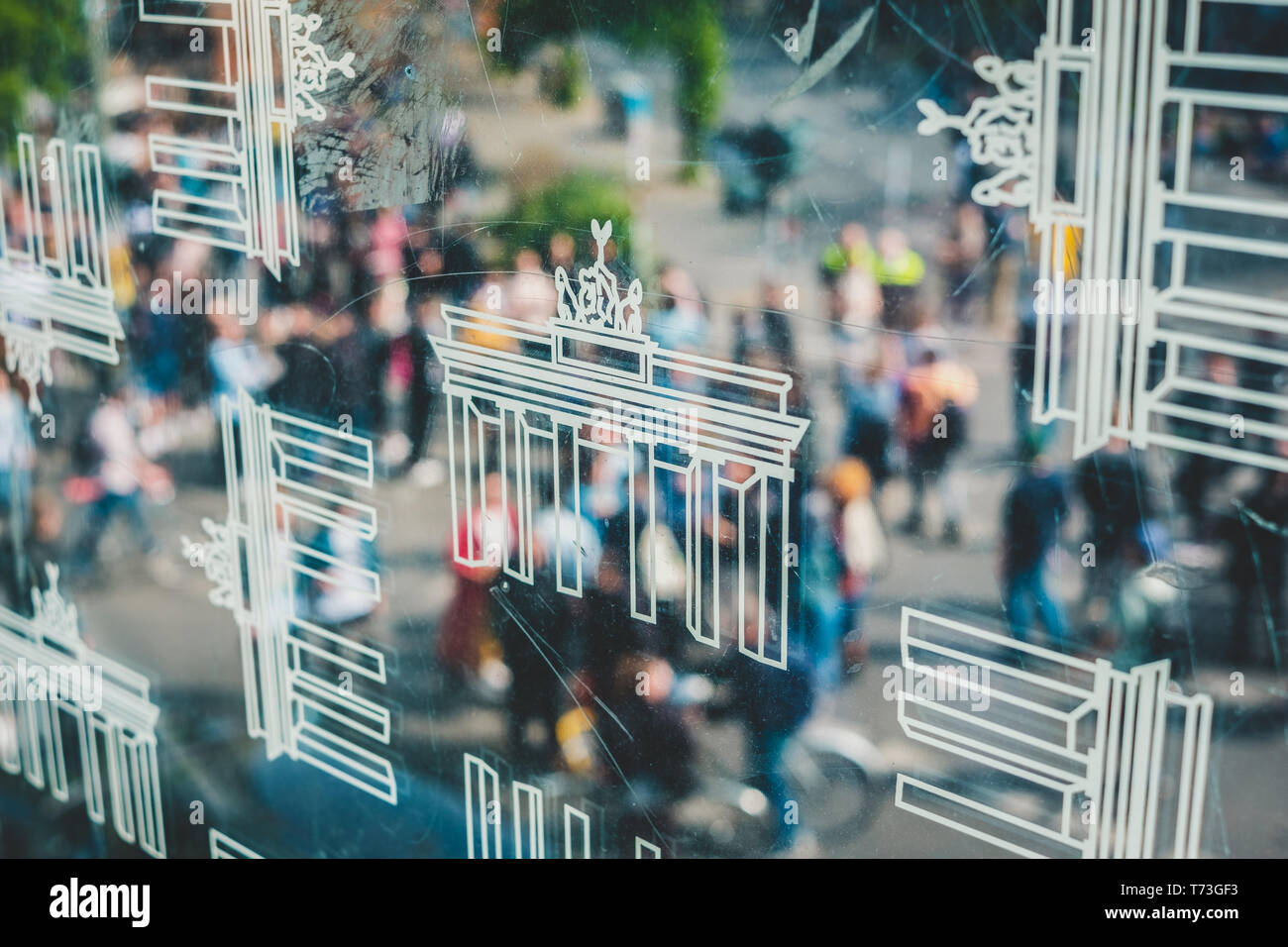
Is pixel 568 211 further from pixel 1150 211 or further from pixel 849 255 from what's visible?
pixel 1150 211

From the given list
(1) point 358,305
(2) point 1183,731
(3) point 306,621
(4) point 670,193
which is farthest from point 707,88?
(3) point 306,621

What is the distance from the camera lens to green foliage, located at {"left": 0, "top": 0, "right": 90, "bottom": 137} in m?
1.95

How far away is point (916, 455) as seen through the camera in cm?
136

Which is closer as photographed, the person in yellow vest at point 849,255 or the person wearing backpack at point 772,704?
the person in yellow vest at point 849,255

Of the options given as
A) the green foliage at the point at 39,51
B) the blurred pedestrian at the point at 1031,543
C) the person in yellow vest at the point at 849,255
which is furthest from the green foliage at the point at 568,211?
the green foliage at the point at 39,51

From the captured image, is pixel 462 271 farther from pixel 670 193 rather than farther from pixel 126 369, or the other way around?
pixel 126 369

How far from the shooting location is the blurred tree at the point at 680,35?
1419mm

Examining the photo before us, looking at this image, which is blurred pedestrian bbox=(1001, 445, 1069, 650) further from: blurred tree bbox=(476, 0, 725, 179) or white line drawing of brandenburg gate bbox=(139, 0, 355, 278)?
white line drawing of brandenburg gate bbox=(139, 0, 355, 278)

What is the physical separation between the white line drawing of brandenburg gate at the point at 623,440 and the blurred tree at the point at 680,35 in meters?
0.17

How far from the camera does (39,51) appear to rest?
2008 millimetres

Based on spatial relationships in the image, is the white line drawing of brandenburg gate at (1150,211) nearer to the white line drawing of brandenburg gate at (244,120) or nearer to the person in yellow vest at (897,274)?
the person in yellow vest at (897,274)

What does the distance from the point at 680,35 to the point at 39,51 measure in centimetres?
112

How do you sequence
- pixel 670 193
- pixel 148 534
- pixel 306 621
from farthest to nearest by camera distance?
pixel 148 534 < pixel 306 621 < pixel 670 193
